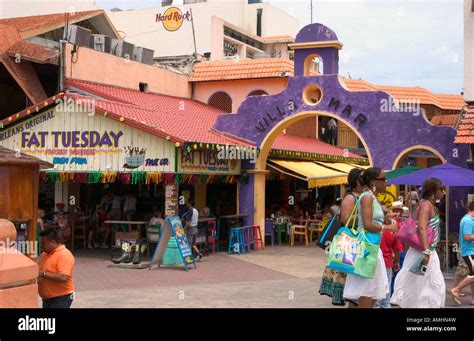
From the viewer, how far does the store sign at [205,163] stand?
1741cm

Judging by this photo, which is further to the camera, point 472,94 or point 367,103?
point 367,103

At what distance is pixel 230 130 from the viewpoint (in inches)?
797

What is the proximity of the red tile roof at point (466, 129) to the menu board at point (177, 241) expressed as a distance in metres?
6.30

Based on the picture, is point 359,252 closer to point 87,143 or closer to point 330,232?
point 330,232

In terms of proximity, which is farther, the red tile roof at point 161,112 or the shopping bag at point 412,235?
the red tile roof at point 161,112

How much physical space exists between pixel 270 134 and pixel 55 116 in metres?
5.97

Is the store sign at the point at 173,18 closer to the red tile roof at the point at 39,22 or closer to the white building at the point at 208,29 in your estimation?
the white building at the point at 208,29

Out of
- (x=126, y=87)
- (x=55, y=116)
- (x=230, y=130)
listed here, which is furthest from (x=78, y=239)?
Result: (x=126, y=87)

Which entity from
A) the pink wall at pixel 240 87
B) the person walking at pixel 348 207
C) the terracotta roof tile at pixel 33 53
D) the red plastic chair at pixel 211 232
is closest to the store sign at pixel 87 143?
the red plastic chair at pixel 211 232

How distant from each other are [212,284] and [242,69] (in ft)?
51.6

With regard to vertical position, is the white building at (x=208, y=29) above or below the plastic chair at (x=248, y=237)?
above

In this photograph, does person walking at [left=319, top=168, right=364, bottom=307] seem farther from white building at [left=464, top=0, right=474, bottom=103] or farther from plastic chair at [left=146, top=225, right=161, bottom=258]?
white building at [left=464, top=0, right=474, bottom=103]
